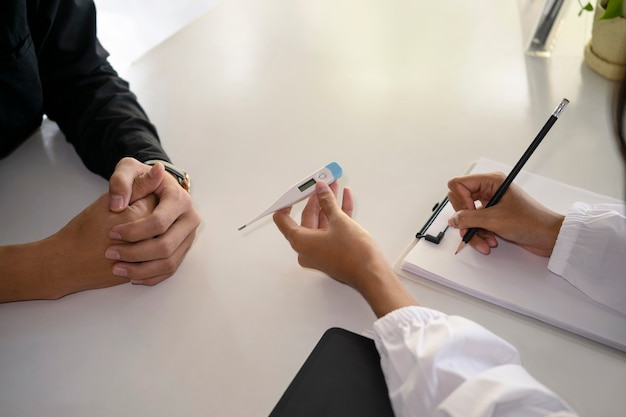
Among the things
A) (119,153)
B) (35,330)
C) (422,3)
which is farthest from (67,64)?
(422,3)

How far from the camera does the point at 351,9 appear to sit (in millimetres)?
1440

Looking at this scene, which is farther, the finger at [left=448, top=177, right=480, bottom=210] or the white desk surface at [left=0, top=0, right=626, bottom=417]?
the finger at [left=448, top=177, right=480, bottom=210]

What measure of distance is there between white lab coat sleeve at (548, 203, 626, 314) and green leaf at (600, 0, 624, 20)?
21.9 inches

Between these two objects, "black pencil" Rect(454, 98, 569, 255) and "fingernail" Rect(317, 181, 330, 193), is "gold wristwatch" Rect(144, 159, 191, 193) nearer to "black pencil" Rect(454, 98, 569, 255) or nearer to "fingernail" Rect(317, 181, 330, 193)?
"fingernail" Rect(317, 181, 330, 193)

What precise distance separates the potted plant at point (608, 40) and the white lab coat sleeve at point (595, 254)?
1.61ft

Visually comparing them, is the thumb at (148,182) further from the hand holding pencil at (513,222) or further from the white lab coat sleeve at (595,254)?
the white lab coat sleeve at (595,254)

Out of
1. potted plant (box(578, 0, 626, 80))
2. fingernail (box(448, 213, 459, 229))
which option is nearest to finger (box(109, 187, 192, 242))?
fingernail (box(448, 213, 459, 229))

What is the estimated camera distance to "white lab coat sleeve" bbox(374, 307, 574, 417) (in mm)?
541

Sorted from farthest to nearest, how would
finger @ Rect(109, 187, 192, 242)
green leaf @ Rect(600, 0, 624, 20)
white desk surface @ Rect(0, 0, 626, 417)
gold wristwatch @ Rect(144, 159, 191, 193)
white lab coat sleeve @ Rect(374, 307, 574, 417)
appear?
green leaf @ Rect(600, 0, 624, 20) < gold wristwatch @ Rect(144, 159, 191, 193) < finger @ Rect(109, 187, 192, 242) < white desk surface @ Rect(0, 0, 626, 417) < white lab coat sleeve @ Rect(374, 307, 574, 417)

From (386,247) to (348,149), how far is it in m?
0.24

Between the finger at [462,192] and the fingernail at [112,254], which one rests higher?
the fingernail at [112,254]

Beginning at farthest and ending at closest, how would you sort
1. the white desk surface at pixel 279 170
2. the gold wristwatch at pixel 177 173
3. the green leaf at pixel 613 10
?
the green leaf at pixel 613 10 → the gold wristwatch at pixel 177 173 → the white desk surface at pixel 279 170

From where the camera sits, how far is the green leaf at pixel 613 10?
114 cm

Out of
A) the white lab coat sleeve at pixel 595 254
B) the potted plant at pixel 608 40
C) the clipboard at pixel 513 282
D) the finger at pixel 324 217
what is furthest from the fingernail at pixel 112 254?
the potted plant at pixel 608 40
